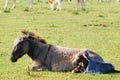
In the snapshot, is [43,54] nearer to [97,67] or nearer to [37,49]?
[37,49]

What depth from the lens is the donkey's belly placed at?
1003 cm

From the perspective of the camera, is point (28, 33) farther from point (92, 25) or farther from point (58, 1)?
point (58, 1)

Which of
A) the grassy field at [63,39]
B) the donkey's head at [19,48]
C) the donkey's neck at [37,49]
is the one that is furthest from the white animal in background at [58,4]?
the donkey's head at [19,48]

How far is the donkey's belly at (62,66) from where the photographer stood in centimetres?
1003

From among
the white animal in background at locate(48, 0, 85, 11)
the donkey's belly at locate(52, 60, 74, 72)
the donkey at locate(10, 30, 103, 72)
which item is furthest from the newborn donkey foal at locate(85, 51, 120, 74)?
the white animal in background at locate(48, 0, 85, 11)

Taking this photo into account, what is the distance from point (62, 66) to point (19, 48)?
3.37 ft

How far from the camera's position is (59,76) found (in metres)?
9.67

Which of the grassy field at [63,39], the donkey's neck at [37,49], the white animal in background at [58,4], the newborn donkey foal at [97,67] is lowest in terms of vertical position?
the white animal in background at [58,4]

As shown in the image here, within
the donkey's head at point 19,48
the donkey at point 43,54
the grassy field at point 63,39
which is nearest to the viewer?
the grassy field at point 63,39

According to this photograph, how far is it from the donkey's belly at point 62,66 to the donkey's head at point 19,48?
2.40ft

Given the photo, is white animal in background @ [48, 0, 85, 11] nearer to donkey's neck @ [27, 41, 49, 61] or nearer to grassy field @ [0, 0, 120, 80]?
grassy field @ [0, 0, 120, 80]

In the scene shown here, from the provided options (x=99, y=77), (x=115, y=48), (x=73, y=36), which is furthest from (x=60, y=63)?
(x=73, y=36)

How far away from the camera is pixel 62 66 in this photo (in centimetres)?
1008

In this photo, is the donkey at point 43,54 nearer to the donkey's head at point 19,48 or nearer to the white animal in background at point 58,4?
the donkey's head at point 19,48
